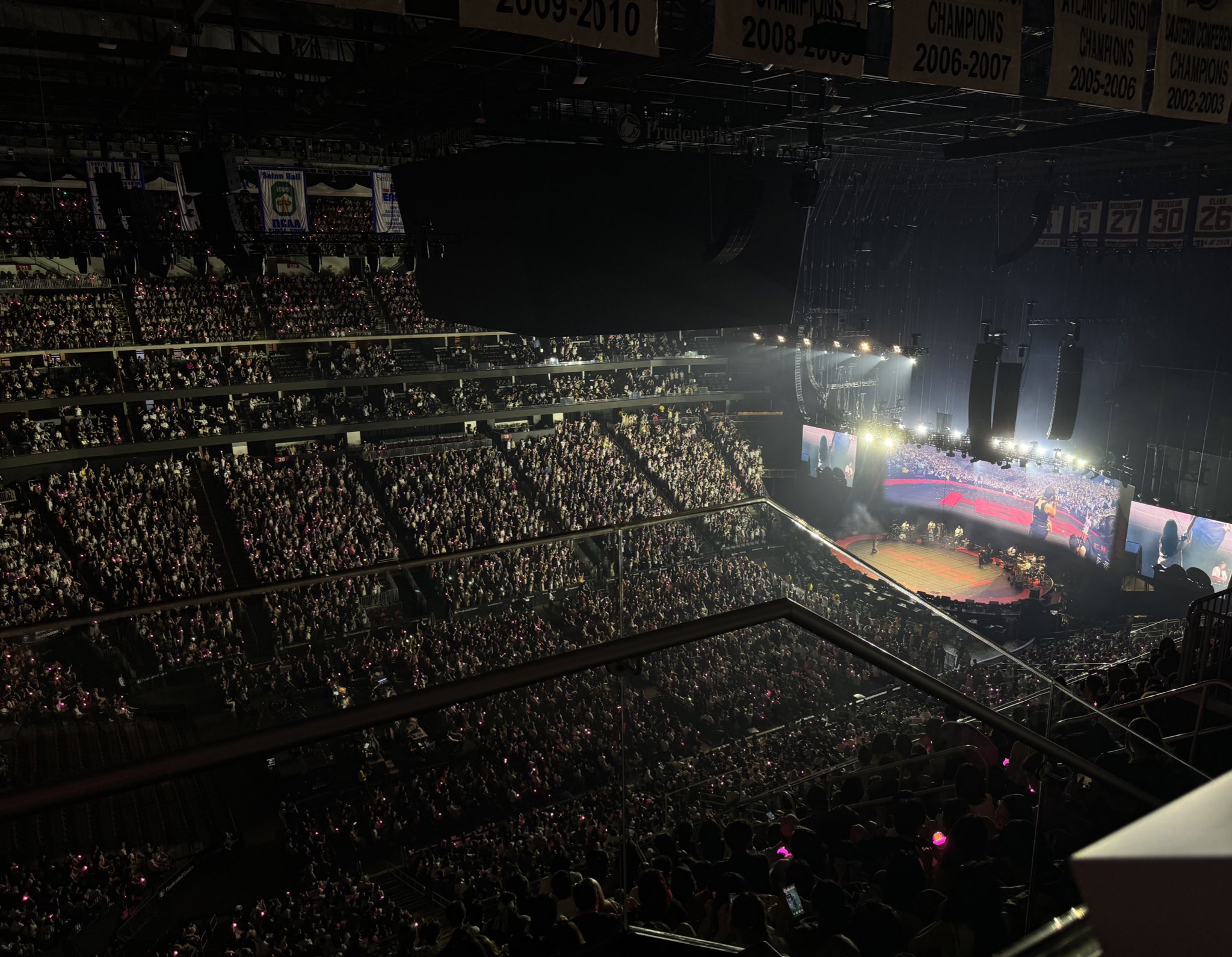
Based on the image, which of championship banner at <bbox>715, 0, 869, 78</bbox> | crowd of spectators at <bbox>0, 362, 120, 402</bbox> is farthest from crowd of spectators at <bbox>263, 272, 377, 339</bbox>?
championship banner at <bbox>715, 0, 869, 78</bbox>

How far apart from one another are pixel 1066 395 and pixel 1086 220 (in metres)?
3.72

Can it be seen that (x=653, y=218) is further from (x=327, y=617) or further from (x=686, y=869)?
(x=327, y=617)

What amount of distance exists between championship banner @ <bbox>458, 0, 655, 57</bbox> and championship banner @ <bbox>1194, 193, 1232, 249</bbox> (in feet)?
53.2

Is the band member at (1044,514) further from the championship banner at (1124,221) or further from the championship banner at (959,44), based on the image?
the championship banner at (959,44)

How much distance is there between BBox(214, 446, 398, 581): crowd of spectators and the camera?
16.6 meters

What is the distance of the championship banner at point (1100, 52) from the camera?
5.27 m

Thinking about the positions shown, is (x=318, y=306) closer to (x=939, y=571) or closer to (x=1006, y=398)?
(x=1006, y=398)

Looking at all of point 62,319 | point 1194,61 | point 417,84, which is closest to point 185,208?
point 417,84

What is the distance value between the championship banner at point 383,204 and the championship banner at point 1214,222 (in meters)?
15.4

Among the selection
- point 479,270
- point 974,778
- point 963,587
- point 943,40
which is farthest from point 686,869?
point 963,587

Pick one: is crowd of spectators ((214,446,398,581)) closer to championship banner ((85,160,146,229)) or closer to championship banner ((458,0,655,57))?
championship banner ((85,160,146,229))

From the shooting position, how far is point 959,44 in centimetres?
504

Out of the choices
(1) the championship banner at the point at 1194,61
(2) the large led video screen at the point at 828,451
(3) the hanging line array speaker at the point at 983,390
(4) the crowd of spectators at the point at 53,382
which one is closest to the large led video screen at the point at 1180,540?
(3) the hanging line array speaker at the point at 983,390

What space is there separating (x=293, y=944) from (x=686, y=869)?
3.49 metres
